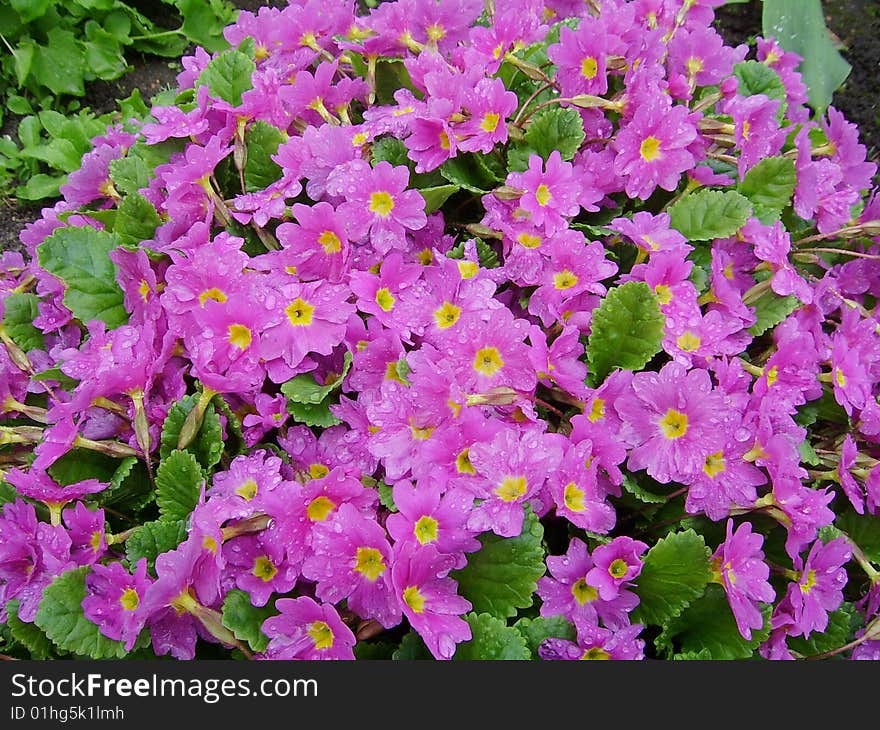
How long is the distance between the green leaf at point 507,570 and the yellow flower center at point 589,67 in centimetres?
100

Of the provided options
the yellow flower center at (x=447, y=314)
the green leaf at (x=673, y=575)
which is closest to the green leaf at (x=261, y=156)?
the yellow flower center at (x=447, y=314)

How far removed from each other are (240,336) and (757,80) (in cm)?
158

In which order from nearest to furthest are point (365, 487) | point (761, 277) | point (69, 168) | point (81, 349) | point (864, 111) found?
point (365, 487)
point (81, 349)
point (761, 277)
point (69, 168)
point (864, 111)

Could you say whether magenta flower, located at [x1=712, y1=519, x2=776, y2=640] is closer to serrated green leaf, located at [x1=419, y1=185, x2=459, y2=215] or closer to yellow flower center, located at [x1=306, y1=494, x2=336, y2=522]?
yellow flower center, located at [x1=306, y1=494, x2=336, y2=522]

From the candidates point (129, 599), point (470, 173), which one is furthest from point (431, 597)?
point (470, 173)

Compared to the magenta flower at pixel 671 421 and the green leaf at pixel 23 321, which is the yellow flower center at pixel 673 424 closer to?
the magenta flower at pixel 671 421

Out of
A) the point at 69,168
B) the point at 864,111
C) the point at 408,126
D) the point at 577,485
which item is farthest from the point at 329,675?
the point at 864,111

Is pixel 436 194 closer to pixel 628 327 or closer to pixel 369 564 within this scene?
pixel 628 327

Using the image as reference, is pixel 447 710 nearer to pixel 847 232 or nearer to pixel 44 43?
pixel 847 232

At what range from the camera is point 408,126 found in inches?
71.6

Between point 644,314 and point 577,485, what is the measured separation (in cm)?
36

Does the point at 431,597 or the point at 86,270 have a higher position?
the point at 86,270

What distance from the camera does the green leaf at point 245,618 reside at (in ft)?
4.64

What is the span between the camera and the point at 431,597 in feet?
4.58
